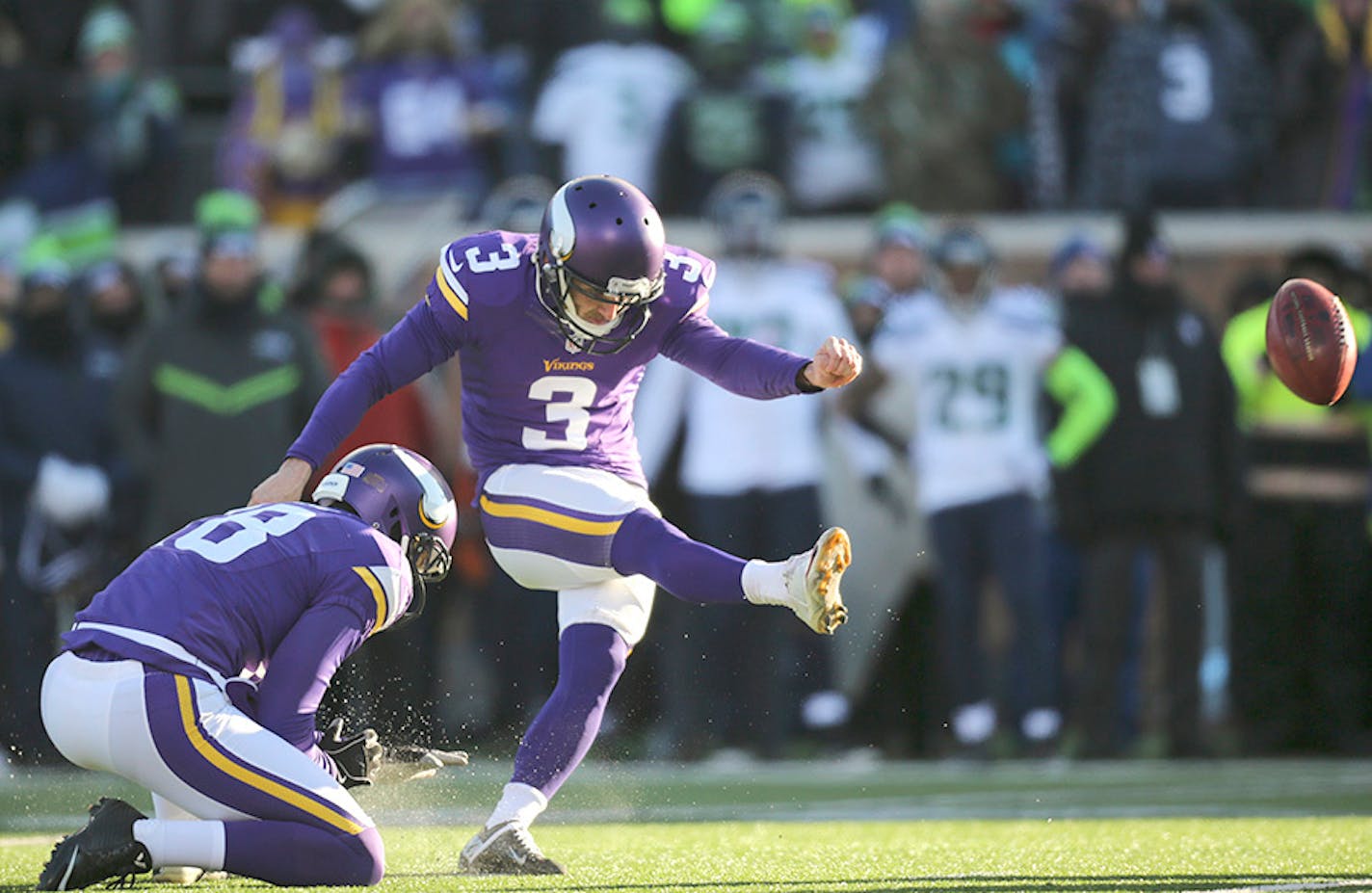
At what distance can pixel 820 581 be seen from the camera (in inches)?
203

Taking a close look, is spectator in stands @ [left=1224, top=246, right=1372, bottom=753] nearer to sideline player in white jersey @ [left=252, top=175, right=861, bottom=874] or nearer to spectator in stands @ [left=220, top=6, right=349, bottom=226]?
sideline player in white jersey @ [left=252, top=175, right=861, bottom=874]

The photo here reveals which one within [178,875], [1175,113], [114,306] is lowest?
[178,875]

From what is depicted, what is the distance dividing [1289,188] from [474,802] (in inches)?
211

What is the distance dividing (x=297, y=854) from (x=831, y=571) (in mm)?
1287

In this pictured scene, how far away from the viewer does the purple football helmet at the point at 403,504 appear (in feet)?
17.1

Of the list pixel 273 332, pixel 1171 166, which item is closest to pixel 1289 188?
pixel 1171 166

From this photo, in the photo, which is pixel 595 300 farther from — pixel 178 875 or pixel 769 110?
pixel 769 110

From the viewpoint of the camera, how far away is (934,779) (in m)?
8.16

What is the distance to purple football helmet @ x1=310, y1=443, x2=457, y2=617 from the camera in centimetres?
522

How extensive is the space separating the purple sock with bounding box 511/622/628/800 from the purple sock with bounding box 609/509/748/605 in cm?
19

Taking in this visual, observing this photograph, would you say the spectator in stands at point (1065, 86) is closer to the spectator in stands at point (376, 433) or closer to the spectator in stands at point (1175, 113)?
the spectator in stands at point (1175, 113)

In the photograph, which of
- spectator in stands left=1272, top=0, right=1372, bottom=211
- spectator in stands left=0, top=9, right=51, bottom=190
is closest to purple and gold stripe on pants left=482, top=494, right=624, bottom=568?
spectator in stands left=1272, top=0, right=1372, bottom=211

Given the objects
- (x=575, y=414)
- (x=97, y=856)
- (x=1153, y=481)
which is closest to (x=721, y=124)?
(x=1153, y=481)

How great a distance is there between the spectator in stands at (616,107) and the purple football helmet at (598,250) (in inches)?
195
